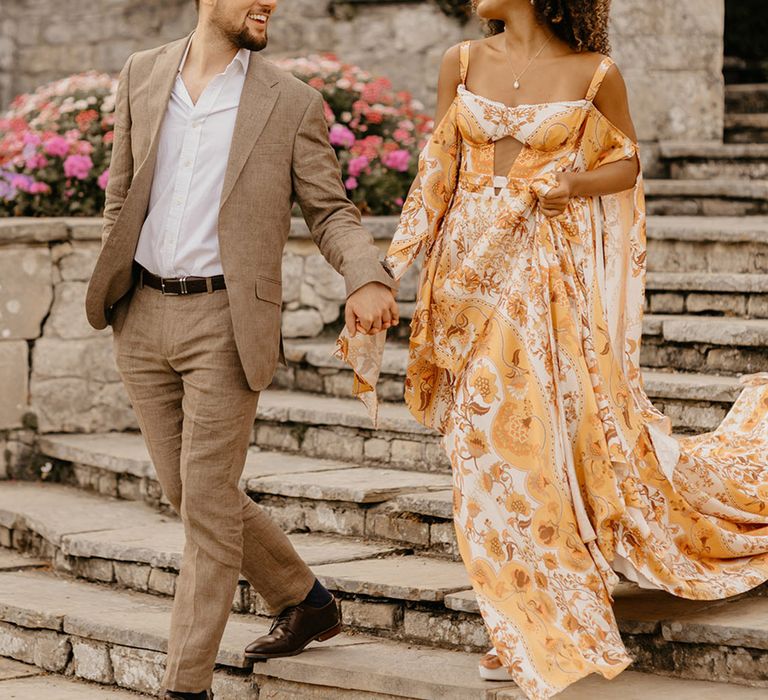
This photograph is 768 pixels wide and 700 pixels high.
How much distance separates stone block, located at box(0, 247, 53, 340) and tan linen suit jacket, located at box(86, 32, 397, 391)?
256 centimetres

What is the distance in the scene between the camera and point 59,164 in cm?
702

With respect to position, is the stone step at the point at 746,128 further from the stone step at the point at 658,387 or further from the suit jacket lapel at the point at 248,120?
the suit jacket lapel at the point at 248,120

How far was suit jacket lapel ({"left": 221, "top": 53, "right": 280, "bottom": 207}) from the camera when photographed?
373cm

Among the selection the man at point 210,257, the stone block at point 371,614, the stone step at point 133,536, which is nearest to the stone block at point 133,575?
the stone step at point 133,536

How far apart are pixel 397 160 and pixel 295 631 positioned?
3.37m

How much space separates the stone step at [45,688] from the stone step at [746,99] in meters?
5.41

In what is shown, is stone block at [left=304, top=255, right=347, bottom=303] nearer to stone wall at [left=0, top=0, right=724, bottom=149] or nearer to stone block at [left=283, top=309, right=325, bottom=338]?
stone block at [left=283, top=309, right=325, bottom=338]

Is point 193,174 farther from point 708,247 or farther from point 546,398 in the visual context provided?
point 708,247

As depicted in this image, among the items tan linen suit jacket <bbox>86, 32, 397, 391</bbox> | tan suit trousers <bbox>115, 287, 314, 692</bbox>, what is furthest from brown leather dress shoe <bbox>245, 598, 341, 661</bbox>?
tan linen suit jacket <bbox>86, 32, 397, 391</bbox>

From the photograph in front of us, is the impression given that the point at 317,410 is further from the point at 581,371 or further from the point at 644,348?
the point at 581,371

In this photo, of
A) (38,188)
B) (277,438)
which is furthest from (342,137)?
(277,438)

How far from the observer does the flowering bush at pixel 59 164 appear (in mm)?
6906

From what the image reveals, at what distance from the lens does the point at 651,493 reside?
3.95 meters

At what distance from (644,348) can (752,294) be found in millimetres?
490
